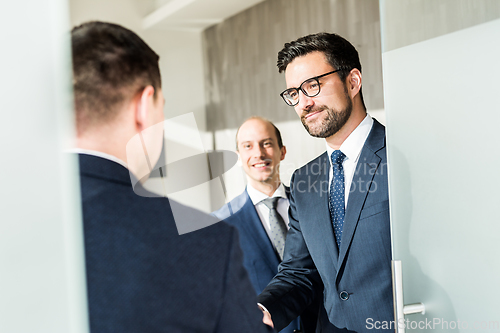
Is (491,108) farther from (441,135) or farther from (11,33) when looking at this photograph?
(11,33)

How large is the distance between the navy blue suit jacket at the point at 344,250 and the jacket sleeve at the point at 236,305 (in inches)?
14.4

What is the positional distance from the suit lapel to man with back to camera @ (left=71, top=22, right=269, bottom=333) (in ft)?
1.79

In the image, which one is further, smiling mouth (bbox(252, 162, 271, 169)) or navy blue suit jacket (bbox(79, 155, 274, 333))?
smiling mouth (bbox(252, 162, 271, 169))

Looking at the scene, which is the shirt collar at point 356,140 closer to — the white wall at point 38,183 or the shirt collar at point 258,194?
the shirt collar at point 258,194

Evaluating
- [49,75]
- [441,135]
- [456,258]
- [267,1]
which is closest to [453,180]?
[441,135]

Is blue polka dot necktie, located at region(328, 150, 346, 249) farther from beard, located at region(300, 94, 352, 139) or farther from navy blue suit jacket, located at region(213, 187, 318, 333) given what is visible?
navy blue suit jacket, located at region(213, 187, 318, 333)

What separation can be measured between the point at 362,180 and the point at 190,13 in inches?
31.4

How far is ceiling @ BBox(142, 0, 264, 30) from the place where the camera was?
3.61 ft

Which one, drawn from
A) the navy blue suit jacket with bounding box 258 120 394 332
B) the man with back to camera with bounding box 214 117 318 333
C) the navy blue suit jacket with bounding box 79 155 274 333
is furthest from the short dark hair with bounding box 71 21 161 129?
the navy blue suit jacket with bounding box 258 120 394 332

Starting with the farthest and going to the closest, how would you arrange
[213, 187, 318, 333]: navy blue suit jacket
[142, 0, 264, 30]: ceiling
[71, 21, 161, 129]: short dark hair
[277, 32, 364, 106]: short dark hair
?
[277, 32, 364, 106]: short dark hair → [213, 187, 318, 333]: navy blue suit jacket → [142, 0, 264, 30]: ceiling → [71, 21, 161, 129]: short dark hair

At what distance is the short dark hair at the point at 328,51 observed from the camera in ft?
4.45

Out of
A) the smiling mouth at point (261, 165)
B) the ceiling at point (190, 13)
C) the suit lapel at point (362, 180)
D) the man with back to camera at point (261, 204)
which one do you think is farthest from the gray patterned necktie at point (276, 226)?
the ceiling at point (190, 13)

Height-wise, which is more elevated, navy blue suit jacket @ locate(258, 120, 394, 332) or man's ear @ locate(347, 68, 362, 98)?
man's ear @ locate(347, 68, 362, 98)

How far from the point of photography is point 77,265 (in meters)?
0.88
